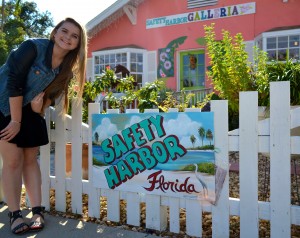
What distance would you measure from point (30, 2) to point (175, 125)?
33.2 m

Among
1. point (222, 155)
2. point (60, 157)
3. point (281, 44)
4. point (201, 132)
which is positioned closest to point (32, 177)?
point (60, 157)

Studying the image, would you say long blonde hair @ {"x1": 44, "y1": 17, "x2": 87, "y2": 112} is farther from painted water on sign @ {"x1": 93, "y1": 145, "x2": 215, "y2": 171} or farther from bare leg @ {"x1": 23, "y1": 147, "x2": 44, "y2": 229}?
painted water on sign @ {"x1": 93, "y1": 145, "x2": 215, "y2": 171}

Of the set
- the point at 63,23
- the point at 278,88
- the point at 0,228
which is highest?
the point at 63,23

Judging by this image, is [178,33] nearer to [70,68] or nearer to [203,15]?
[203,15]

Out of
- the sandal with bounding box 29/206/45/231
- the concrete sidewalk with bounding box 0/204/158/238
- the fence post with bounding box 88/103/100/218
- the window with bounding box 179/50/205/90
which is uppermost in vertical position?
the window with bounding box 179/50/205/90

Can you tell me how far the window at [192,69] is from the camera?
35.5 ft

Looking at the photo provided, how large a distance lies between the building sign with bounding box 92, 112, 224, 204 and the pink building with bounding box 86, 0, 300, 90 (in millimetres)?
7605

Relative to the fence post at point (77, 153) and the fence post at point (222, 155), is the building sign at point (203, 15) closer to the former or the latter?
the fence post at point (77, 153)

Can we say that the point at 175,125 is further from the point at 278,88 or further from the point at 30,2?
the point at 30,2

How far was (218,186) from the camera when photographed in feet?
8.05

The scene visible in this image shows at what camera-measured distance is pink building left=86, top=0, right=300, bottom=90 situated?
9.60 m

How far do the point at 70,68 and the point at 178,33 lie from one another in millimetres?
8607

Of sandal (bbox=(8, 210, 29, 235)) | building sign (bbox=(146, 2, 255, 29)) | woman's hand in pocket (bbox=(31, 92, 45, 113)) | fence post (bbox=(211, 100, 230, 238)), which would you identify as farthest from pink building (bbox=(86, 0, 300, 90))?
sandal (bbox=(8, 210, 29, 235))


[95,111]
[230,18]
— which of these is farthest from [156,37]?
[95,111]
